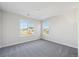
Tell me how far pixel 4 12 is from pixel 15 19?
73cm

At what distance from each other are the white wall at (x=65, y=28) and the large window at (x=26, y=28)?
137cm

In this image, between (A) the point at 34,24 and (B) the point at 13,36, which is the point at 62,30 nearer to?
(A) the point at 34,24

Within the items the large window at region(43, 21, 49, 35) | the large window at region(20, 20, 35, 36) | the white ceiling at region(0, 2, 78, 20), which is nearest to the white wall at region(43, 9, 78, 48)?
the large window at region(43, 21, 49, 35)

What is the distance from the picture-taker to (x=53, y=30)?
521 centimetres

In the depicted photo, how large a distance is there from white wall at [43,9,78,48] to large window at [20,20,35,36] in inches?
53.8

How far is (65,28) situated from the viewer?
4.31 meters

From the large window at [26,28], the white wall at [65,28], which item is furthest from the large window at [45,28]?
the large window at [26,28]

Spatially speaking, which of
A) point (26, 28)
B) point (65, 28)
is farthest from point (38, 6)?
point (26, 28)

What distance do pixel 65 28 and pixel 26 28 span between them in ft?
7.96

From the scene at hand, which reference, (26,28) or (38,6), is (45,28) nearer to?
(26,28)

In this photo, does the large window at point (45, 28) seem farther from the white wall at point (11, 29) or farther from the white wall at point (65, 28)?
the white wall at point (11, 29)

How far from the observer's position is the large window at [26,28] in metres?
4.89


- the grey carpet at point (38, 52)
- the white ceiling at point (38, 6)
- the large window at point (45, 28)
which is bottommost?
the grey carpet at point (38, 52)

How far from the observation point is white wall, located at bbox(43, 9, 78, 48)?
3828 millimetres
